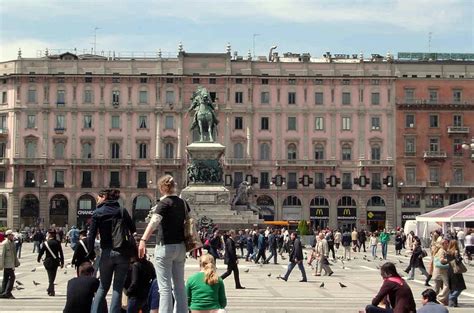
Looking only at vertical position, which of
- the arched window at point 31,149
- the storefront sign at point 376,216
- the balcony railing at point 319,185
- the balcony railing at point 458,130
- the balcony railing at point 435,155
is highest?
the balcony railing at point 458,130

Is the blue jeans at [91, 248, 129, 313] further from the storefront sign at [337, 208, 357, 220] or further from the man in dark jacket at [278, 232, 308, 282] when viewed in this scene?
the storefront sign at [337, 208, 357, 220]

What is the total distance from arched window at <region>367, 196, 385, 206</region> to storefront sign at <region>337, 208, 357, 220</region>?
1.77 meters

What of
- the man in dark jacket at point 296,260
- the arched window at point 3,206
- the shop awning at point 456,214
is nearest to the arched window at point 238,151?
the arched window at point 3,206

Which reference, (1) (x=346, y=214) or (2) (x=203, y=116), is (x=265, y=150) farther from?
(2) (x=203, y=116)

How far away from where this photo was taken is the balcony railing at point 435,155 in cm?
9506

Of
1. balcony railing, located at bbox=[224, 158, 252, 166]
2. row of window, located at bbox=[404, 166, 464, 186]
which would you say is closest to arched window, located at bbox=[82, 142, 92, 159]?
balcony railing, located at bbox=[224, 158, 252, 166]

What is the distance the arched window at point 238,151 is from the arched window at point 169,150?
22.1 ft

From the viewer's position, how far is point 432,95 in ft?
316

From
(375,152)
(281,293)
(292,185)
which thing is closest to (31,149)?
(292,185)

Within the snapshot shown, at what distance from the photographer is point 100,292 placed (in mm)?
11570

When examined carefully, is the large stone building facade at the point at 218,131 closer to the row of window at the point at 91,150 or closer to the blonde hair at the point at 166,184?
the row of window at the point at 91,150

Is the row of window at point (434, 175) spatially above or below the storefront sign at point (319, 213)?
above

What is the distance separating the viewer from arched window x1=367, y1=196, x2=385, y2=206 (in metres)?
94.3

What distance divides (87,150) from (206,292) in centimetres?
8619
